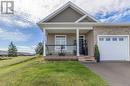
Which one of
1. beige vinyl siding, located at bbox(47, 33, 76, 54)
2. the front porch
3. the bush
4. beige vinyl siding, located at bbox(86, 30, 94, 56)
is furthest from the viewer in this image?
beige vinyl siding, located at bbox(47, 33, 76, 54)

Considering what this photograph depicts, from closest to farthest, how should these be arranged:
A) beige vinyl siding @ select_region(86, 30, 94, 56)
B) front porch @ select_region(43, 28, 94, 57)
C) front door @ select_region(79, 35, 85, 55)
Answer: beige vinyl siding @ select_region(86, 30, 94, 56)
front porch @ select_region(43, 28, 94, 57)
front door @ select_region(79, 35, 85, 55)

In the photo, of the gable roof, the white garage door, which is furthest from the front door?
the white garage door

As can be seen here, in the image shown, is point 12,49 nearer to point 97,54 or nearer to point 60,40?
point 60,40

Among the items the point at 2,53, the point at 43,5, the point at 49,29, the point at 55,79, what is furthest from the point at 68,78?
the point at 2,53

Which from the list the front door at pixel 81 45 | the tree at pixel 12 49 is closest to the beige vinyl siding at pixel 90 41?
the front door at pixel 81 45

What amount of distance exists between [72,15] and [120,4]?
28.0 feet

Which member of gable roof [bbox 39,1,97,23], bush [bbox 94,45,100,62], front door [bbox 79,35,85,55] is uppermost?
gable roof [bbox 39,1,97,23]

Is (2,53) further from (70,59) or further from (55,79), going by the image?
(55,79)

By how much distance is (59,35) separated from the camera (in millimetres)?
30203

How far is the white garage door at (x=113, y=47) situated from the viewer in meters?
26.2

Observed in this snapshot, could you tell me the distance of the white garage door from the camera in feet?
86.0

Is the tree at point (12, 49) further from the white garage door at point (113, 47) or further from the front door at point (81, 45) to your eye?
the white garage door at point (113, 47)

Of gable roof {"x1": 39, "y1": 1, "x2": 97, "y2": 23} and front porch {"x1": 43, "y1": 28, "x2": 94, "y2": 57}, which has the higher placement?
gable roof {"x1": 39, "y1": 1, "x2": 97, "y2": 23}

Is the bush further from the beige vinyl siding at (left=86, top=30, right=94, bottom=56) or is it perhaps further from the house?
the beige vinyl siding at (left=86, top=30, right=94, bottom=56)
